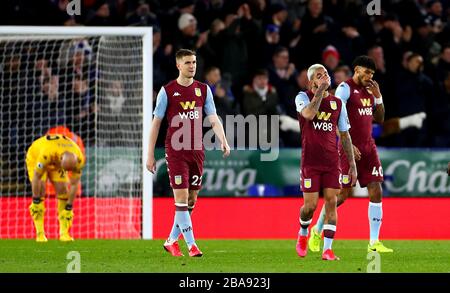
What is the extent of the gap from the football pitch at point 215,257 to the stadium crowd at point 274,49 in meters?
3.53

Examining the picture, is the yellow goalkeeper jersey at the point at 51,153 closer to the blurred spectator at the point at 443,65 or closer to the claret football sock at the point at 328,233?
the claret football sock at the point at 328,233

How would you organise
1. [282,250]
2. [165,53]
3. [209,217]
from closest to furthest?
1. [282,250]
2. [209,217]
3. [165,53]

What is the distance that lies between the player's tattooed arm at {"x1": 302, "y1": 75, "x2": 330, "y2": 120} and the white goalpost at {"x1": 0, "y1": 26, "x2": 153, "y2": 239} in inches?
202

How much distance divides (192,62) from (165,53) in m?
7.07

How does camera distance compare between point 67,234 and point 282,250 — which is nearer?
point 282,250

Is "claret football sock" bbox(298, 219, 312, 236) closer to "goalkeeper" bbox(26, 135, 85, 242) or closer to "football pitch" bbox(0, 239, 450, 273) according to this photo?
"football pitch" bbox(0, 239, 450, 273)

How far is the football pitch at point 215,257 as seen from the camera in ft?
33.9

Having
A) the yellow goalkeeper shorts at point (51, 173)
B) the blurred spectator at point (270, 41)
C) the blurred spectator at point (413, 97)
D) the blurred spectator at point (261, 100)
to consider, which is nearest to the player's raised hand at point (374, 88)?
the yellow goalkeeper shorts at point (51, 173)

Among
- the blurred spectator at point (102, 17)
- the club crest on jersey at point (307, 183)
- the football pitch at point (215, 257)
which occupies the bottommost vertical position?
the football pitch at point (215, 257)

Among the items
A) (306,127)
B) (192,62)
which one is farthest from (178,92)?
(306,127)

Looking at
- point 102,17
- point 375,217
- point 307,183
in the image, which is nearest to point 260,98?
Result: point 102,17

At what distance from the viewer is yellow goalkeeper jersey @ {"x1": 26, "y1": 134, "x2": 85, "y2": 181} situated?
589 inches

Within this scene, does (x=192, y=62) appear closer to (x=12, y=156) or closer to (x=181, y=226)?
(x=181, y=226)

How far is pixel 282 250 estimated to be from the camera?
13.0m
